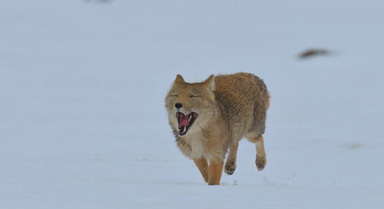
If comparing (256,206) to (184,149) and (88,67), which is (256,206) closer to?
(184,149)

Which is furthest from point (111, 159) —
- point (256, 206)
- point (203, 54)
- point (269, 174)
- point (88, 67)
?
point (203, 54)

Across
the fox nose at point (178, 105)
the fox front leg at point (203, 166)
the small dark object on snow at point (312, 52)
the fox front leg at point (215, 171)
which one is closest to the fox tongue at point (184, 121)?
the fox nose at point (178, 105)

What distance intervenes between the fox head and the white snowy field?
74 centimetres

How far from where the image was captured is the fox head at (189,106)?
34.2 ft

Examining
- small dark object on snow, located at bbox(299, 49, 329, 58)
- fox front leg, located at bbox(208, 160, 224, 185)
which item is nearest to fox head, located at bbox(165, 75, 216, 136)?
fox front leg, located at bbox(208, 160, 224, 185)

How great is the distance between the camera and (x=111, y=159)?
1614 cm

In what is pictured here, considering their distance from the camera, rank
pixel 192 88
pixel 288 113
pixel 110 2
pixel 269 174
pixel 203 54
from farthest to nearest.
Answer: pixel 110 2
pixel 203 54
pixel 288 113
pixel 269 174
pixel 192 88

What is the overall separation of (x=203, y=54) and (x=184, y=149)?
32.4 m

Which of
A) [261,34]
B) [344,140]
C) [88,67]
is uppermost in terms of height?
[261,34]

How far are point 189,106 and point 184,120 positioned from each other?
209mm

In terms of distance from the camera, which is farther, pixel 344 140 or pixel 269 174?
pixel 344 140

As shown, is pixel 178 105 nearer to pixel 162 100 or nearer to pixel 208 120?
pixel 208 120

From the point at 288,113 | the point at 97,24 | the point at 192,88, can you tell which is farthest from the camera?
the point at 97,24

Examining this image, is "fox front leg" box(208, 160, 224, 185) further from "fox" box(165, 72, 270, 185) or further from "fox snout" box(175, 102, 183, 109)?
"fox snout" box(175, 102, 183, 109)
